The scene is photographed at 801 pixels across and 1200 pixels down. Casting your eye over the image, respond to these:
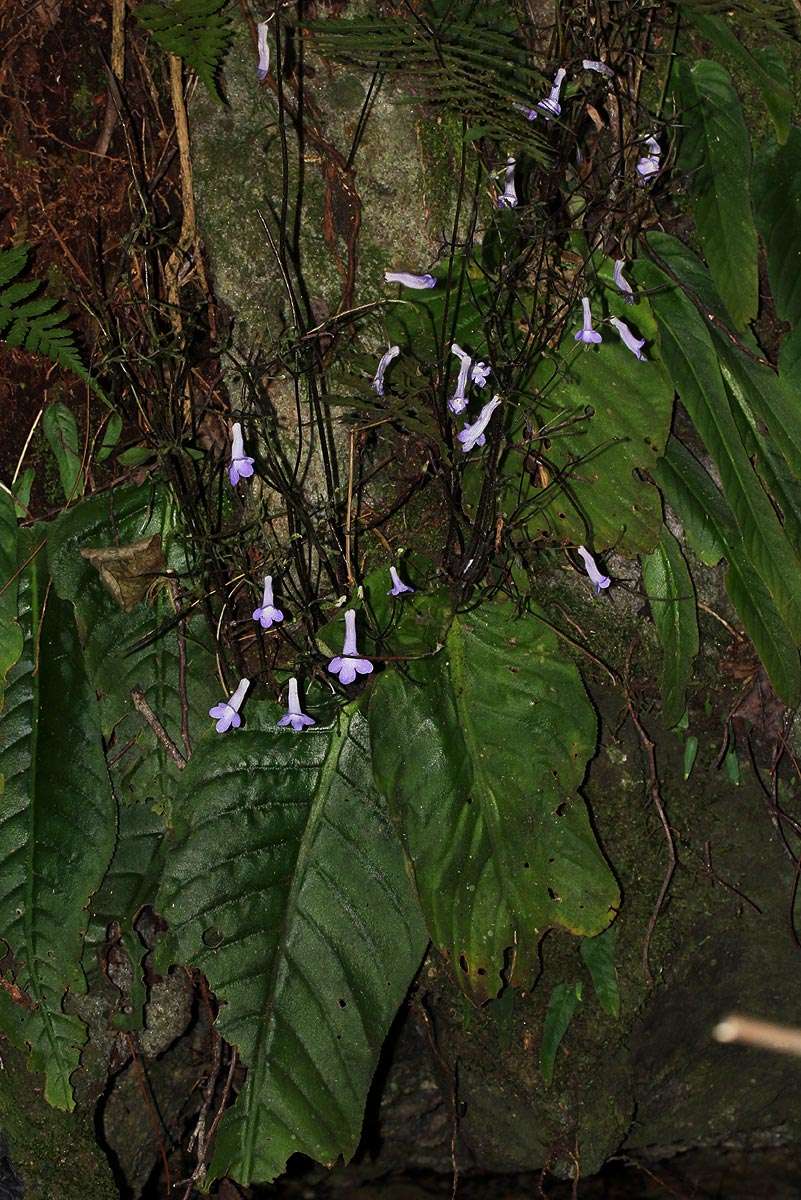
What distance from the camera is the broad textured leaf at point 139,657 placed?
7.78ft

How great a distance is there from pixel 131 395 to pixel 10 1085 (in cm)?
151

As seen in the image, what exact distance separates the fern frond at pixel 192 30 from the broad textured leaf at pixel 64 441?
0.75 meters

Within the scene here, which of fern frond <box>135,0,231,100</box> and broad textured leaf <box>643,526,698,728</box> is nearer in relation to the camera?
fern frond <box>135,0,231,100</box>

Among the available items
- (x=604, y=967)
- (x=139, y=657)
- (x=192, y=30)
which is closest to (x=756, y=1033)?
(x=604, y=967)

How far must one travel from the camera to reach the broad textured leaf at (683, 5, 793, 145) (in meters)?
2.34

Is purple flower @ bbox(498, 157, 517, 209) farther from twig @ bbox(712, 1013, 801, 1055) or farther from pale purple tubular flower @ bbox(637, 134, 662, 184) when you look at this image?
twig @ bbox(712, 1013, 801, 1055)

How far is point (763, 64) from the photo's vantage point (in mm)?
2570

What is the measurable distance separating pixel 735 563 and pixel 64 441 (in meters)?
1.46

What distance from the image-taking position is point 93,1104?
2514 millimetres

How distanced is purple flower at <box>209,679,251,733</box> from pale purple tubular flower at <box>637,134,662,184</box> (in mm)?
1315

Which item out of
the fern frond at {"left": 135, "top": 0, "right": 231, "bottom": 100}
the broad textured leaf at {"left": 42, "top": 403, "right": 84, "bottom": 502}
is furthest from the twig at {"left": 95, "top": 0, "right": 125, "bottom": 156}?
the broad textured leaf at {"left": 42, "top": 403, "right": 84, "bottom": 502}

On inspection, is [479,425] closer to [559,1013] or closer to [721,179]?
[721,179]

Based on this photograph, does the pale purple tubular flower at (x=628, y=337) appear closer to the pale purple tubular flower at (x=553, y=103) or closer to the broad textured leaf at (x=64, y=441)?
the pale purple tubular flower at (x=553, y=103)

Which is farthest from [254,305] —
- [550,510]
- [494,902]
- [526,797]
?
[494,902]
